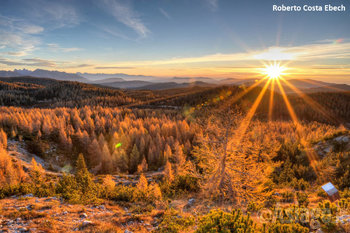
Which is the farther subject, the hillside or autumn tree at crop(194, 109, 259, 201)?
autumn tree at crop(194, 109, 259, 201)

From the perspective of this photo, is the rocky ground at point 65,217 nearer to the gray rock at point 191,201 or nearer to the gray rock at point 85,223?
the gray rock at point 85,223

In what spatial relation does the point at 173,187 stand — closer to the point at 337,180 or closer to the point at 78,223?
the point at 78,223

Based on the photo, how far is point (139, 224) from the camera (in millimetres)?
11078

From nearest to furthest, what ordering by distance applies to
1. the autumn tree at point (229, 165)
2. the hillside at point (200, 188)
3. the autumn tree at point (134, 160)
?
the hillside at point (200, 188), the autumn tree at point (229, 165), the autumn tree at point (134, 160)

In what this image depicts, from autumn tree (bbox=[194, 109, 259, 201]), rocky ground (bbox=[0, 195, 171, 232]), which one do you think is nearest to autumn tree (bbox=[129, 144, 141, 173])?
rocky ground (bbox=[0, 195, 171, 232])

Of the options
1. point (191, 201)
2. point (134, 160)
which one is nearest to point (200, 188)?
point (191, 201)

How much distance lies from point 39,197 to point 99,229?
8.65 metres

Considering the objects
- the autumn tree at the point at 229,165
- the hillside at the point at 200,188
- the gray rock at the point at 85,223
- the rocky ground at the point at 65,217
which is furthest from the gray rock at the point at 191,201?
the gray rock at the point at 85,223

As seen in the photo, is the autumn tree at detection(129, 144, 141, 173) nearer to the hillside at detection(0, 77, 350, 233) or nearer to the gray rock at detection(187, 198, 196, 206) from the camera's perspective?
the hillside at detection(0, 77, 350, 233)

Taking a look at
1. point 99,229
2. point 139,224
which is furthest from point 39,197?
point 139,224

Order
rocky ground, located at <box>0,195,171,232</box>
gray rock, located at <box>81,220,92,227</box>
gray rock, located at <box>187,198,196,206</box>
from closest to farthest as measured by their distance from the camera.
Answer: rocky ground, located at <box>0,195,171,232</box> → gray rock, located at <box>81,220,92,227</box> → gray rock, located at <box>187,198,196,206</box>

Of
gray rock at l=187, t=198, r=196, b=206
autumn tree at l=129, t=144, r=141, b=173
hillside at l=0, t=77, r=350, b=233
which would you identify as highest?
hillside at l=0, t=77, r=350, b=233

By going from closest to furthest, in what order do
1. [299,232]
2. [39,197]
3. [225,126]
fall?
[299,232]
[39,197]
[225,126]

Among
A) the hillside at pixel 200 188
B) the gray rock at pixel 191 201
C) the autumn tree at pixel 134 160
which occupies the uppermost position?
the hillside at pixel 200 188
